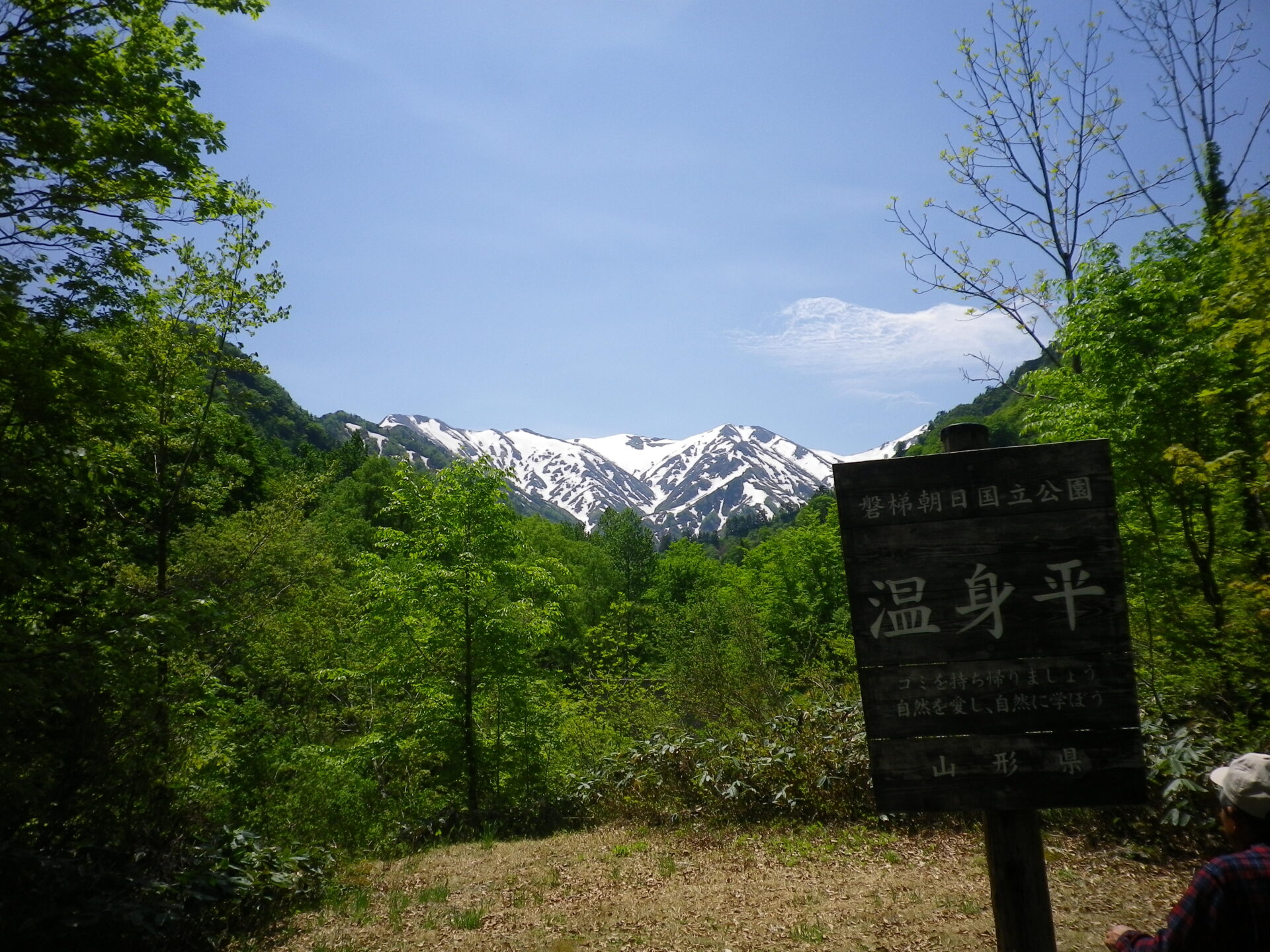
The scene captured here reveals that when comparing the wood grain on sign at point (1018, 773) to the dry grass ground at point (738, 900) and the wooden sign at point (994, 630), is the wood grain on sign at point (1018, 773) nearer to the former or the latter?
the wooden sign at point (994, 630)

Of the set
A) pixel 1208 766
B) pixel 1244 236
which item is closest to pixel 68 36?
pixel 1244 236

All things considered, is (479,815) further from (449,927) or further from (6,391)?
(6,391)

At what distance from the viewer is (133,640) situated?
5.75 meters

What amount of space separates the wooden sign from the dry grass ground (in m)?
3.11

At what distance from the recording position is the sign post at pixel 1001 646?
9.54ft

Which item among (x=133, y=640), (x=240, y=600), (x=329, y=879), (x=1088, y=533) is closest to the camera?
(x=1088, y=533)

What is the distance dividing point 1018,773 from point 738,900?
14.5 feet

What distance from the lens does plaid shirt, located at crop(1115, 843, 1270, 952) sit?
220 centimetres

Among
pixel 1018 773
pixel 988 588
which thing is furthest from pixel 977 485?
pixel 1018 773

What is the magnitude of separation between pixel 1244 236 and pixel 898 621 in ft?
19.9

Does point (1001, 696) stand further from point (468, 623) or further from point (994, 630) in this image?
point (468, 623)

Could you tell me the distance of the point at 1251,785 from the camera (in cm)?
230

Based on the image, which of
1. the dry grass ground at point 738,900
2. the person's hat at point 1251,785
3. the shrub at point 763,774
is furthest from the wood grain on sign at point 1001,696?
the shrub at point 763,774

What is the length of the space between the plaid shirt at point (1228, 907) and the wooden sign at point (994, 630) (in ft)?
1.86
